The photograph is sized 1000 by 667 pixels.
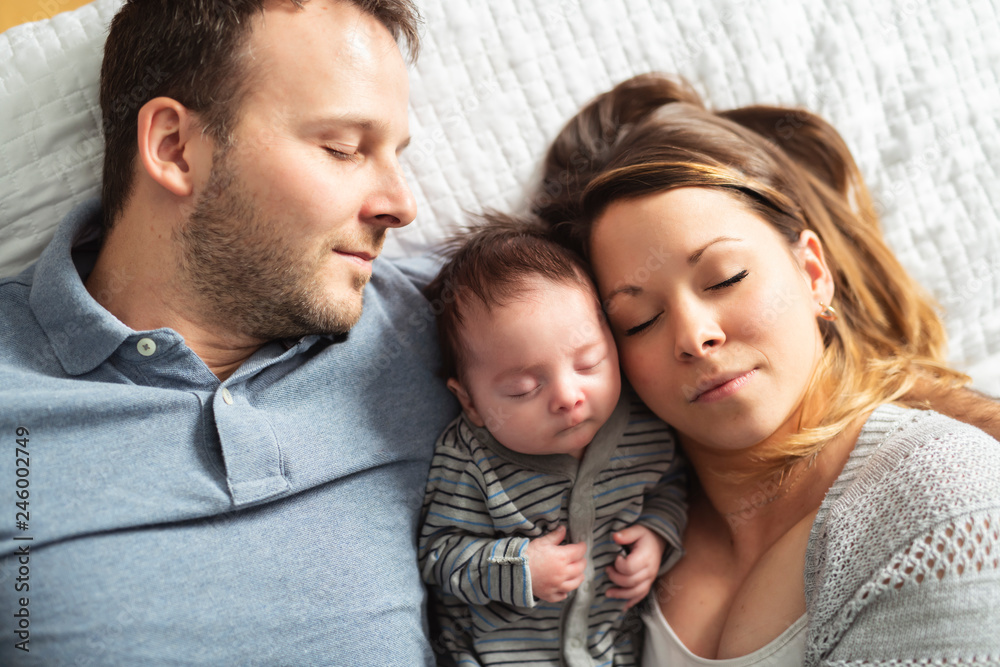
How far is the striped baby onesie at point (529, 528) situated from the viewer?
146 cm

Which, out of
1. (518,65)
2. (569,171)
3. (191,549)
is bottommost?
(191,549)

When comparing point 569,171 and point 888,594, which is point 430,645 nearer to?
point 888,594

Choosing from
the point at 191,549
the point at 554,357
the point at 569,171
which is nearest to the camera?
the point at 191,549

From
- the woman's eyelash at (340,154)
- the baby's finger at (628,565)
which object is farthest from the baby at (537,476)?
the woman's eyelash at (340,154)

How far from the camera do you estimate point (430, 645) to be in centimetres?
148

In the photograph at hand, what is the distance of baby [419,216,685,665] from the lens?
140cm

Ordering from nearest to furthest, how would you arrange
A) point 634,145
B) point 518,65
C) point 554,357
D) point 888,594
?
1. point 888,594
2. point 554,357
3. point 634,145
4. point 518,65

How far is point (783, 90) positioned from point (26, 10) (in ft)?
6.92

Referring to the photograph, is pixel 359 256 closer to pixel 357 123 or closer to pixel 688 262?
pixel 357 123

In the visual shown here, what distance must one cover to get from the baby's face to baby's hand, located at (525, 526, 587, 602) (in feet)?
0.63

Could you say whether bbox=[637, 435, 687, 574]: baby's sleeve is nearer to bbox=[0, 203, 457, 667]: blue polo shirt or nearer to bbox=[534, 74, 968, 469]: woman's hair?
bbox=[534, 74, 968, 469]: woman's hair

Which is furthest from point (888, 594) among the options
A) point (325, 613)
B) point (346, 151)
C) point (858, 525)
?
point (346, 151)

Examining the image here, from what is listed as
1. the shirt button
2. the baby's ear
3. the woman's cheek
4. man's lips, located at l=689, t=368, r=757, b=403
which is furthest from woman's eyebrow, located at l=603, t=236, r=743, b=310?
the shirt button

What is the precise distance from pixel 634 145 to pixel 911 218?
37.6 inches
